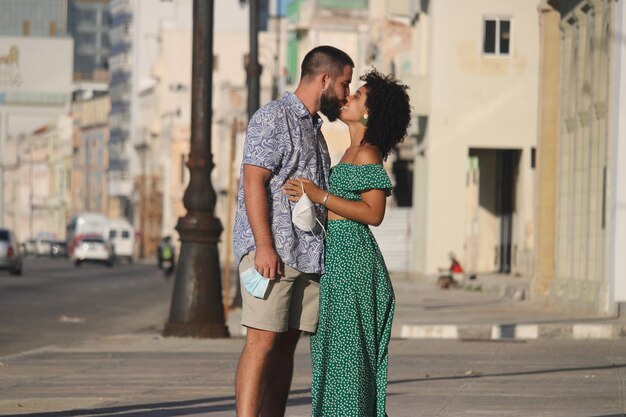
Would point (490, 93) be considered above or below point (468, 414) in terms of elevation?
above

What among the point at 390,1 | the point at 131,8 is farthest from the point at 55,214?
the point at 390,1

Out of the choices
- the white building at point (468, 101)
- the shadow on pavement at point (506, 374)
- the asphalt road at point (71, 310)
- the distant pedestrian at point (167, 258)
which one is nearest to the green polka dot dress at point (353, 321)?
the shadow on pavement at point (506, 374)

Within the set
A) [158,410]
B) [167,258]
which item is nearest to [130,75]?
[167,258]

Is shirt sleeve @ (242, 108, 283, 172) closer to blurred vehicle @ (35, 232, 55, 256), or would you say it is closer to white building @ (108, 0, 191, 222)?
blurred vehicle @ (35, 232, 55, 256)

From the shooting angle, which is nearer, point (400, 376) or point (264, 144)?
point (264, 144)

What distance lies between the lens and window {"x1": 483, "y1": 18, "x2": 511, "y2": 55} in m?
48.2

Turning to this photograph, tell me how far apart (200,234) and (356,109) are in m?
10.3

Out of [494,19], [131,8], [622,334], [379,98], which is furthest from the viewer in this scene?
[131,8]

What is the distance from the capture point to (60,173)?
179 m

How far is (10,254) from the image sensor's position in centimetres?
5578

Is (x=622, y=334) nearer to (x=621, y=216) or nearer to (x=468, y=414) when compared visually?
(x=621, y=216)

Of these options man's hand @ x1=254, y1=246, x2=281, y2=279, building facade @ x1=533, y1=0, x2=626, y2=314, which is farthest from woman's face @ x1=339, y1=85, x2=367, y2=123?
building facade @ x1=533, y1=0, x2=626, y2=314

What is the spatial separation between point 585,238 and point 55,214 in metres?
156

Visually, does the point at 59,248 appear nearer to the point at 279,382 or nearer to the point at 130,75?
the point at 130,75
